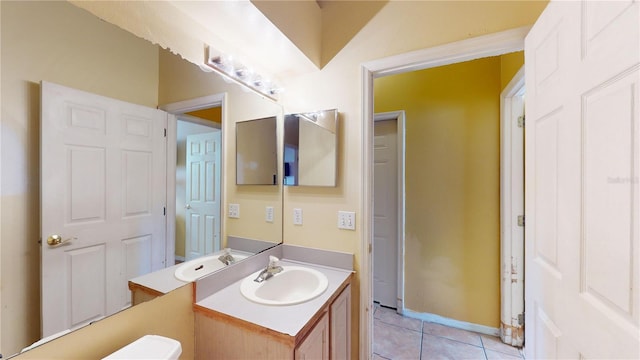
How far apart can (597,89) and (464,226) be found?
65.2 inches

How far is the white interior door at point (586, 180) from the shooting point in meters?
0.58

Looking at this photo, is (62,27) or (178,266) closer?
(62,27)

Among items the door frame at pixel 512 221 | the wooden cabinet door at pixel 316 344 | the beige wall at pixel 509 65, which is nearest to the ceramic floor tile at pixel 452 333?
the door frame at pixel 512 221

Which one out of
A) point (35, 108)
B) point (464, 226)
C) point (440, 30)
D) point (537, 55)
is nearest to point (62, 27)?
point (35, 108)

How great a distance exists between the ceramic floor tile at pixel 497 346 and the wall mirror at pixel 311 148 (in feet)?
6.19

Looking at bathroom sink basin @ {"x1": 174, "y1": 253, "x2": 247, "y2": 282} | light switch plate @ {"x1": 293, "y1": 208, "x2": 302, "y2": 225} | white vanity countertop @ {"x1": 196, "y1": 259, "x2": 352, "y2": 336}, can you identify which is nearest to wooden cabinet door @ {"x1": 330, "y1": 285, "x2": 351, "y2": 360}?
white vanity countertop @ {"x1": 196, "y1": 259, "x2": 352, "y2": 336}

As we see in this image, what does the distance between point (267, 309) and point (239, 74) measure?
4.17ft

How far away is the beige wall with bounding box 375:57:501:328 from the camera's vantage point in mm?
2014

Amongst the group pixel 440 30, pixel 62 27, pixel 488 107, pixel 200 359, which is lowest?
pixel 200 359

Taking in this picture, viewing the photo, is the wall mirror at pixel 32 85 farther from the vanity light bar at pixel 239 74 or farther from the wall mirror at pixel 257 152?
the wall mirror at pixel 257 152

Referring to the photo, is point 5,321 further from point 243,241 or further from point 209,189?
point 243,241

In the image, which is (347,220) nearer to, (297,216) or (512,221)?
(297,216)

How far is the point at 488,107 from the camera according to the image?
201 cm

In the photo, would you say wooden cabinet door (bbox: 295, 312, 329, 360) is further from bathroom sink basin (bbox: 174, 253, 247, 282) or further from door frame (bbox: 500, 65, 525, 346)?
door frame (bbox: 500, 65, 525, 346)
